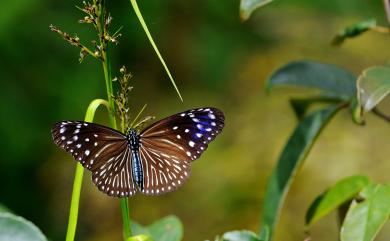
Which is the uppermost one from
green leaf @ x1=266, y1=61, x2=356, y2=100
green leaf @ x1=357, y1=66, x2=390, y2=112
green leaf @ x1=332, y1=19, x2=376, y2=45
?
green leaf @ x1=332, y1=19, x2=376, y2=45

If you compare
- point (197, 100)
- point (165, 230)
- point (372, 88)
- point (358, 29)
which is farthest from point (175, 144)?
point (197, 100)

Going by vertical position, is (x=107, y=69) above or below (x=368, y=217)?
above

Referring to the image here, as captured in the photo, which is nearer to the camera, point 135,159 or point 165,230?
point 135,159

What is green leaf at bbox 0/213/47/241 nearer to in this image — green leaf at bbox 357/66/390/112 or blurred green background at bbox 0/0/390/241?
green leaf at bbox 357/66/390/112

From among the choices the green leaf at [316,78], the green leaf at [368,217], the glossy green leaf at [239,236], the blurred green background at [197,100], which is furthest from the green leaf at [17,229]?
the blurred green background at [197,100]

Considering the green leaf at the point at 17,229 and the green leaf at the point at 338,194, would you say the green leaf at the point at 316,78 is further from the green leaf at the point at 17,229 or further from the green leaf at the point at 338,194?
the green leaf at the point at 17,229

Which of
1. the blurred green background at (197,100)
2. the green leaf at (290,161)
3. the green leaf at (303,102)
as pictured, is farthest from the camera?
the blurred green background at (197,100)

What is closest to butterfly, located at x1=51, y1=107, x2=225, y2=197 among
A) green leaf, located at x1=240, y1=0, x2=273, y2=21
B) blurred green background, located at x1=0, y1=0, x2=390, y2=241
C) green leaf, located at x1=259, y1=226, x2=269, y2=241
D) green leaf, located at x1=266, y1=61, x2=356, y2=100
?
green leaf, located at x1=259, y1=226, x2=269, y2=241

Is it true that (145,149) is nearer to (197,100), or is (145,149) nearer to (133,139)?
(133,139)
